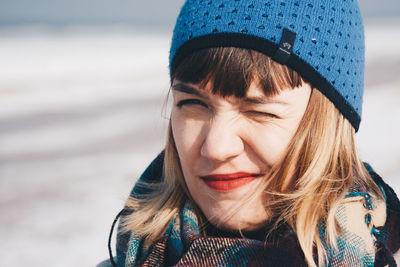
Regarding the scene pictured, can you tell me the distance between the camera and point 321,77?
1.27 m

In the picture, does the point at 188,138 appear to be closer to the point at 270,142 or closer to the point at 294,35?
the point at 270,142

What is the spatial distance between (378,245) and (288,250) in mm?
374

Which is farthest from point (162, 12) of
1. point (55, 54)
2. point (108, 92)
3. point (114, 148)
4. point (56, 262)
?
point (56, 262)

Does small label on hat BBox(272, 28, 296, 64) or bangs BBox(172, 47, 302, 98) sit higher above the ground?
small label on hat BBox(272, 28, 296, 64)

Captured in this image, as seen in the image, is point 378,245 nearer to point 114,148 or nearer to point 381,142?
point 381,142

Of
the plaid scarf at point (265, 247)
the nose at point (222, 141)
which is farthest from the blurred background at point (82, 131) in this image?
the nose at point (222, 141)

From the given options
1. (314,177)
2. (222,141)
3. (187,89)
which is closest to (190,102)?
(187,89)

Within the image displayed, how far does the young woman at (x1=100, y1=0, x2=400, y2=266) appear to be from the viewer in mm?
1211

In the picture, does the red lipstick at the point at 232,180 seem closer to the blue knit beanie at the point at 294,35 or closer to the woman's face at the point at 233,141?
the woman's face at the point at 233,141

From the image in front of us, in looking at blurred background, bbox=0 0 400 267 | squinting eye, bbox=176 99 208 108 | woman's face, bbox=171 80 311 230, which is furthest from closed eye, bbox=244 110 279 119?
blurred background, bbox=0 0 400 267

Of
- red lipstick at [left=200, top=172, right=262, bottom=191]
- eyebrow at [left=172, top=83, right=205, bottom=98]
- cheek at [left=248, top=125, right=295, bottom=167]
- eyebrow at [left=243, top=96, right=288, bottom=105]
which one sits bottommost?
red lipstick at [left=200, top=172, right=262, bottom=191]

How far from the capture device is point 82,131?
3939mm

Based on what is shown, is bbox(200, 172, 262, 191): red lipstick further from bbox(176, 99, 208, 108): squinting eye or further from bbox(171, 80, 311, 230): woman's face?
bbox(176, 99, 208, 108): squinting eye

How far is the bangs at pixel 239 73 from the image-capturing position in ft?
3.93
